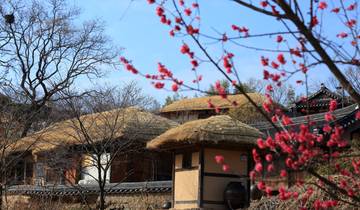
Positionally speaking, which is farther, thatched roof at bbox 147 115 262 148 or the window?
the window

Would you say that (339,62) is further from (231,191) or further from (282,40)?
(231,191)

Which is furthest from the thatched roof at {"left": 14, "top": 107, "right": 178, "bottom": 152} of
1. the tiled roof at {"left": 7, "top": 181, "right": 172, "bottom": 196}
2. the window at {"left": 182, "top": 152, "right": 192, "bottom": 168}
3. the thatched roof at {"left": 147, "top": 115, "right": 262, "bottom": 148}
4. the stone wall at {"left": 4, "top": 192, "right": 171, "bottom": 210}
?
the thatched roof at {"left": 147, "top": 115, "right": 262, "bottom": 148}

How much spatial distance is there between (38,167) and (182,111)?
2204cm

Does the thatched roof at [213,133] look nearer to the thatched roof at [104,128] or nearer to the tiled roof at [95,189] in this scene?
the tiled roof at [95,189]

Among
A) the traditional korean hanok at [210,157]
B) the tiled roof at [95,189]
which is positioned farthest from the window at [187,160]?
the tiled roof at [95,189]

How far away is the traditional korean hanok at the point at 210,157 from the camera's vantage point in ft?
52.4

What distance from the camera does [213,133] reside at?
52.2ft

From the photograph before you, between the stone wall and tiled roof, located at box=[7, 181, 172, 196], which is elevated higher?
tiled roof, located at box=[7, 181, 172, 196]

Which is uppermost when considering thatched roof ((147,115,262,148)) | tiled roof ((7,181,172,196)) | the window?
thatched roof ((147,115,262,148))

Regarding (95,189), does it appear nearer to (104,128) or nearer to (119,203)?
(119,203)

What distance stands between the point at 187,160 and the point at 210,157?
0.99 m

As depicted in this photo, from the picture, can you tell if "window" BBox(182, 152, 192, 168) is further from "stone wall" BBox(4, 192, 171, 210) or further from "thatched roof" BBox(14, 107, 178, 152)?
"thatched roof" BBox(14, 107, 178, 152)

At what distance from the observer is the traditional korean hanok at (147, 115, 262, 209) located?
16.0 m

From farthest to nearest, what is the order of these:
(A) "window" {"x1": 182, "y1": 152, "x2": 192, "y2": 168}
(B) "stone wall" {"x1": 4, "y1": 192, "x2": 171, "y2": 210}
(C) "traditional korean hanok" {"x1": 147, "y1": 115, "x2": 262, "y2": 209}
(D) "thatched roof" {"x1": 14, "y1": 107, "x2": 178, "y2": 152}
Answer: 1. (D) "thatched roof" {"x1": 14, "y1": 107, "x2": 178, "y2": 152}
2. (B) "stone wall" {"x1": 4, "y1": 192, "x2": 171, "y2": 210}
3. (A) "window" {"x1": 182, "y1": 152, "x2": 192, "y2": 168}
4. (C) "traditional korean hanok" {"x1": 147, "y1": 115, "x2": 262, "y2": 209}
